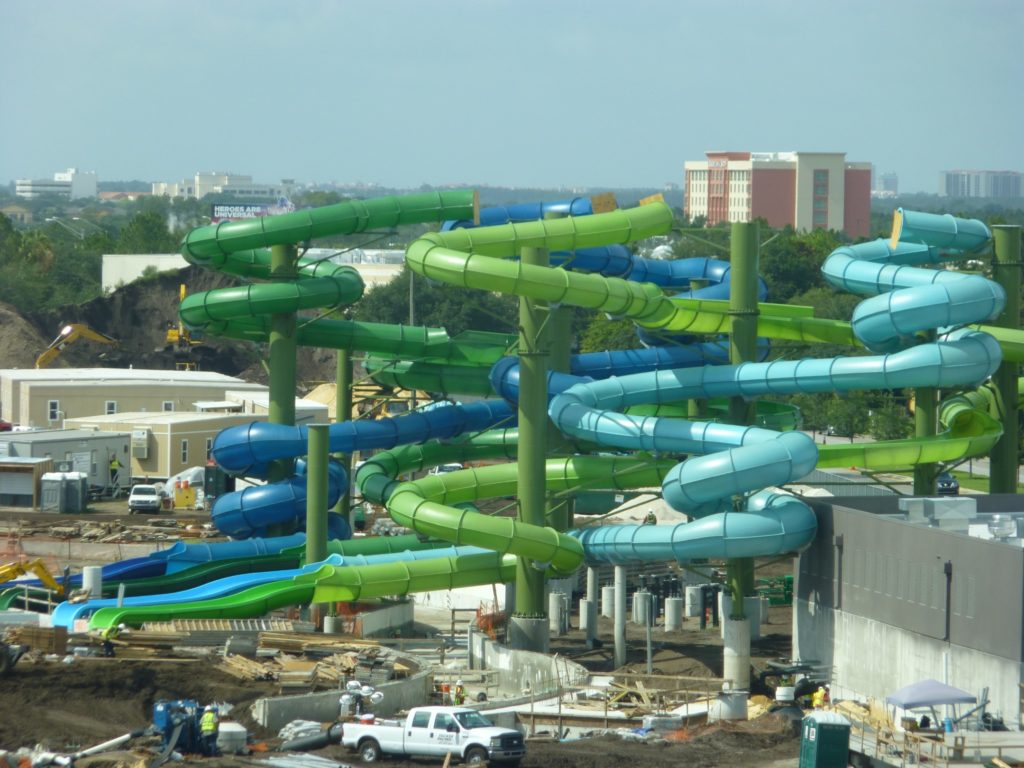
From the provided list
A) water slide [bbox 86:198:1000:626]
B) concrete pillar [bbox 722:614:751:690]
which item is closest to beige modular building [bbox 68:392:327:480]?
water slide [bbox 86:198:1000:626]

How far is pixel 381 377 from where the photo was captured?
64.8 metres

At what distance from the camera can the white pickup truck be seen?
38.3m

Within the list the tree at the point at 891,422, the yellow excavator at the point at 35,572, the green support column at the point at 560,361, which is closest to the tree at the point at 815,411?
the tree at the point at 891,422

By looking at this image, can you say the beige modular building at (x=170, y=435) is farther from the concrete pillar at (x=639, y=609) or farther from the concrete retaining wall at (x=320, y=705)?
the concrete retaining wall at (x=320, y=705)

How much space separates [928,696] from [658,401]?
55.0 ft

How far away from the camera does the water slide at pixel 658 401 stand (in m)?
49.0

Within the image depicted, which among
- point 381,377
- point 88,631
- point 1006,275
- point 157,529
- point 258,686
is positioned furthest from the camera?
point 157,529

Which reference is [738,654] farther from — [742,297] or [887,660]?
[742,297]

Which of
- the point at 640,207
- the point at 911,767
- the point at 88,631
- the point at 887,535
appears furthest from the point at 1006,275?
the point at 88,631

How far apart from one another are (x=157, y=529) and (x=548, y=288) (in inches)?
1160

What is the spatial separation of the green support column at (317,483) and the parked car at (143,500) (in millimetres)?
25569

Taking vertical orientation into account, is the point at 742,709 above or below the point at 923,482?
below

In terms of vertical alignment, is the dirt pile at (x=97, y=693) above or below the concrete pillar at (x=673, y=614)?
above

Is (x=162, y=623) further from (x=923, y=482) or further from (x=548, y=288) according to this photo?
(x=923, y=482)
